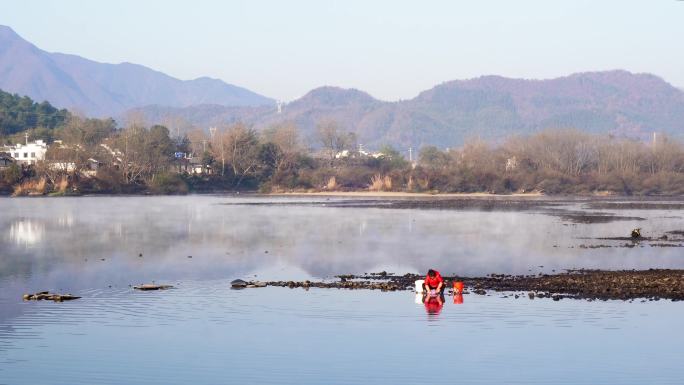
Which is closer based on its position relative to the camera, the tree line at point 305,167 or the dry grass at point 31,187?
the dry grass at point 31,187

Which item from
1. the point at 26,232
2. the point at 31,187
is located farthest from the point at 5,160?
the point at 26,232

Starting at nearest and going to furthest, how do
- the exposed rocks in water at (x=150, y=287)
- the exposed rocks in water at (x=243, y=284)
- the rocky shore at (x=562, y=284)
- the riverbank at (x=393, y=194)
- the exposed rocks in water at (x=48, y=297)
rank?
1. the exposed rocks in water at (x=48, y=297)
2. the rocky shore at (x=562, y=284)
3. the exposed rocks in water at (x=150, y=287)
4. the exposed rocks in water at (x=243, y=284)
5. the riverbank at (x=393, y=194)

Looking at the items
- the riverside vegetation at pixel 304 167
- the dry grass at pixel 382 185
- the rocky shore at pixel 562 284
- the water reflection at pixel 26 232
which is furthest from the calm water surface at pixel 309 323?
the dry grass at pixel 382 185

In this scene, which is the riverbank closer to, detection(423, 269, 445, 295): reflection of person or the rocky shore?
the rocky shore

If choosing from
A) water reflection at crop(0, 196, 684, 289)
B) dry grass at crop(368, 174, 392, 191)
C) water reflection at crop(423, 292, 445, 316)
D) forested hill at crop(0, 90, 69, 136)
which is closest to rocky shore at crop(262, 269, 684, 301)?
water reflection at crop(423, 292, 445, 316)

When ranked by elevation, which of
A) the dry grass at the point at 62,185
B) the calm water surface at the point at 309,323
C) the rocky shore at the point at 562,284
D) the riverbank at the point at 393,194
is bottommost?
the calm water surface at the point at 309,323

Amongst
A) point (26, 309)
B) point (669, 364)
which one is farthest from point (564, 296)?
point (26, 309)

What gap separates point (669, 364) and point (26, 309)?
42.5 ft

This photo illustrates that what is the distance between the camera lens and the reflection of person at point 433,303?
20.5 m

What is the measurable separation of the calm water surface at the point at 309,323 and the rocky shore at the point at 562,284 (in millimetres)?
896

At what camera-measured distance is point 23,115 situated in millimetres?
136500

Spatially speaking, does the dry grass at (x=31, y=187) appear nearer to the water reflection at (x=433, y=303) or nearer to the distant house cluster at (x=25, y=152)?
the distant house cluster at (x=25, y=152)

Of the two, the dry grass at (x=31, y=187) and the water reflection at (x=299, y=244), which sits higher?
the dry grass at (x=31, y=187)

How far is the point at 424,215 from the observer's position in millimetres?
58656
